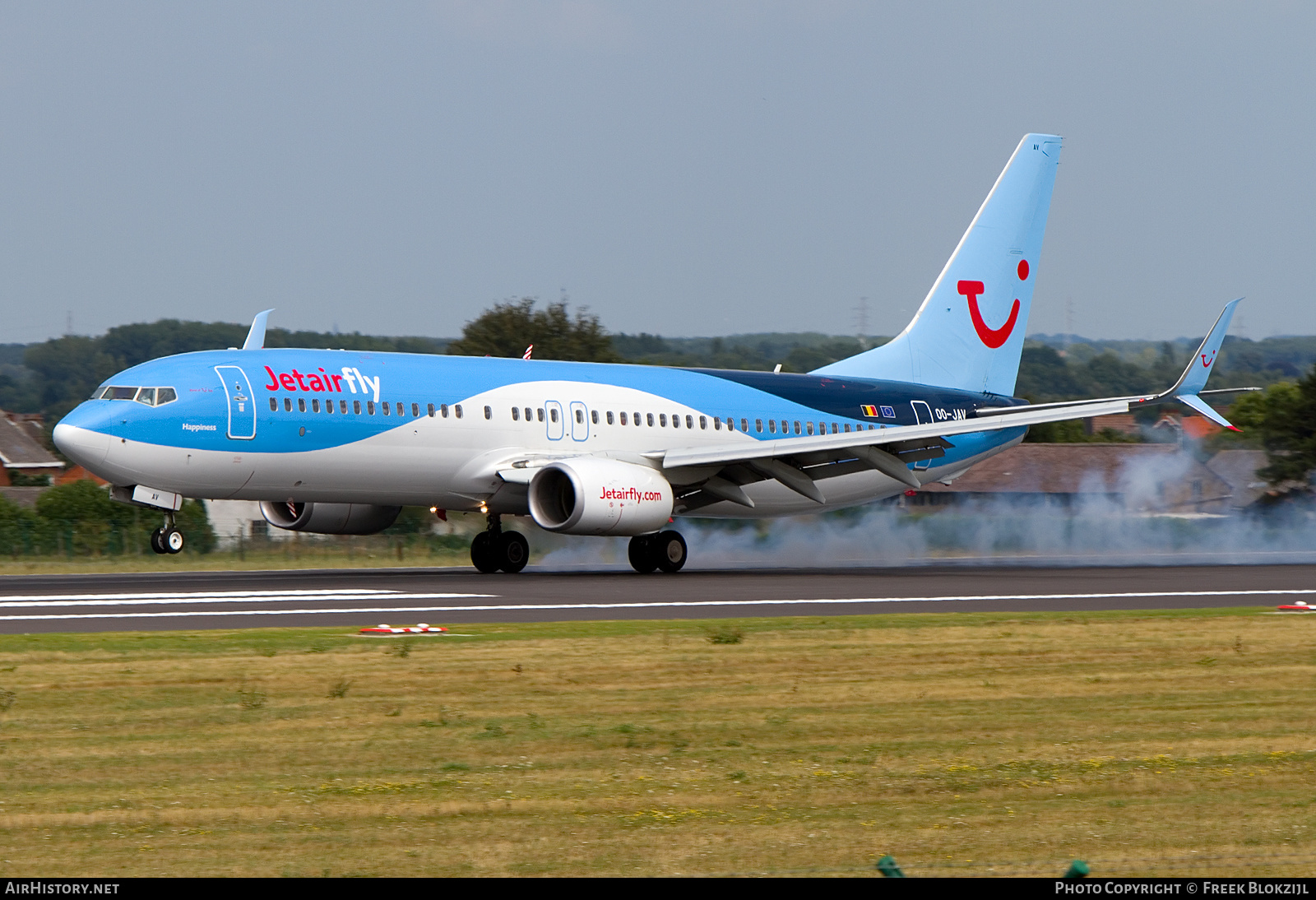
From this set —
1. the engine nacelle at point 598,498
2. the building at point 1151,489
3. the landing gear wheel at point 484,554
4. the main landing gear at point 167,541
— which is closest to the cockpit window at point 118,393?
the main landing gear at point 167,541

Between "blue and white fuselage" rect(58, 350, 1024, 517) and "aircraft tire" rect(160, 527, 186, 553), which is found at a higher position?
"blue and white fuselage" rect(58, 350, 1024, 517)

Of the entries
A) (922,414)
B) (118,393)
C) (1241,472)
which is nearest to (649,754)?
(118,393)

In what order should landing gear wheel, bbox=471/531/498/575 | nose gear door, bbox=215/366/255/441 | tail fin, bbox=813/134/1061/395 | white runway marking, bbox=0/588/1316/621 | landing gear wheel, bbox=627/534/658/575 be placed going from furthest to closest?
tail fin, bbox=813/134/1061/395 → landing gear wheel, bbox=627/534/658/575 → landing gear wheel, bbox=471/531/498/575 → nose gear door, bbox=215/366/255/441 → white runway marking, bbox=0/588/1316/621

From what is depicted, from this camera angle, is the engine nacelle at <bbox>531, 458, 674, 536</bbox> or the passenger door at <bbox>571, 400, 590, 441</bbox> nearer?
the engine nacelle at <bbox>531, 458, 674, 536</bbox>

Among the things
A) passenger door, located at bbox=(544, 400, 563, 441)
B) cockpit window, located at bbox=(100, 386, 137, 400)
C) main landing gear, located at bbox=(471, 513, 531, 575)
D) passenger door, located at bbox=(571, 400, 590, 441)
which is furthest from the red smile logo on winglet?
cockpit window, located at bbox=(100, 386, 137, 400)

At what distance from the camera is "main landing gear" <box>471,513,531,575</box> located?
97.2 feet

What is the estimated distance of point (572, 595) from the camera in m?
23.3

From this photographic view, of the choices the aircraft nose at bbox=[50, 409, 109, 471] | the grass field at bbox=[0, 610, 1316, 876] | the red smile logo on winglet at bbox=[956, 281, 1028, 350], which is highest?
the red smile logo on winglet at bbox=[956, 281, 1028, 350]

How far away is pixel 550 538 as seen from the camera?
3341 centimetres

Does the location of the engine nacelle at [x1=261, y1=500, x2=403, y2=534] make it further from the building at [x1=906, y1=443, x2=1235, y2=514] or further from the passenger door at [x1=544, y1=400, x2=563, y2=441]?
the building at [x1=906, y1=443, x2=1235, y2=514]

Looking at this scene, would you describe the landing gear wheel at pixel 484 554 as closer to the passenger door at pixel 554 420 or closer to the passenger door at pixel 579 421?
the passenger door at pixel 554 420

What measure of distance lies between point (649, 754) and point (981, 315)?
2806 centimetres

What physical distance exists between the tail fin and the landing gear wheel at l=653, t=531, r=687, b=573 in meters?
7.95

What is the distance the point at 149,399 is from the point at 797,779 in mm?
18070
